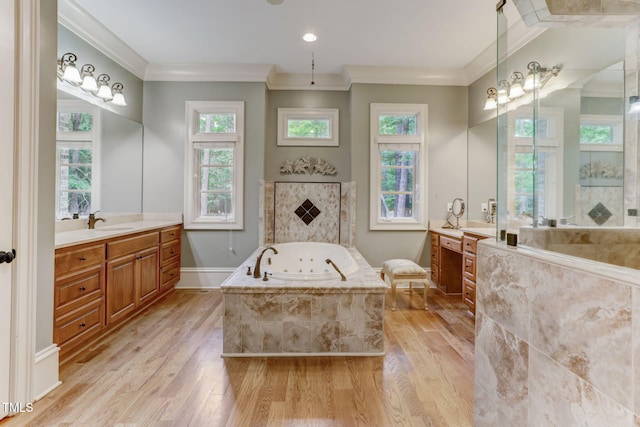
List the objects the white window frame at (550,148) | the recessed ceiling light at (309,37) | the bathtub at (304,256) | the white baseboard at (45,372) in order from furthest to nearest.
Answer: the bathtub at (304,256) → the recessed ceiling light at (309,37) → the white baseboard at (45,372) → the white window frame at (550,148)

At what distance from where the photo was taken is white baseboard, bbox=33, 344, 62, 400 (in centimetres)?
180

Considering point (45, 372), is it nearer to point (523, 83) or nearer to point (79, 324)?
point (79, 324)

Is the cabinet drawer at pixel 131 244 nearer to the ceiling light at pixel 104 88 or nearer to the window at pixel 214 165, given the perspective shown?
the window at pixel 214 165

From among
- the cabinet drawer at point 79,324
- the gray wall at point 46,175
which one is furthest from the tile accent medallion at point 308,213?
the gray wall at point 46,175

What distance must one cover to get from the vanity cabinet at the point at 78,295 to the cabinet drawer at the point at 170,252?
107 centimetres

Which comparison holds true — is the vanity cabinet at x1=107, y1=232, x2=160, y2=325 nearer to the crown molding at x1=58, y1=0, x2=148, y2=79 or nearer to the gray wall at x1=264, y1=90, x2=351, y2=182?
the gray wall at x1=264, y1=90, x2=351, y2=182

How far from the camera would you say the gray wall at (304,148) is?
14.3 feet

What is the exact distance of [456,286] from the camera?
12.8 feet

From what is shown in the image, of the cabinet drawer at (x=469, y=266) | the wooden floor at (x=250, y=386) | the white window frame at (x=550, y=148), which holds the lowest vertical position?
the wooden floor at (x=250, y=386)

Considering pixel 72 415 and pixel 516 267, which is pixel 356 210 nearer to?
pixel 516 267

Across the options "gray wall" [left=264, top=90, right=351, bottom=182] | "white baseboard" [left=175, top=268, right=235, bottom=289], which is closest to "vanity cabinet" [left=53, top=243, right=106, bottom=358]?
"white baseboard" [left=175, top=268, right=235, bottom=289]

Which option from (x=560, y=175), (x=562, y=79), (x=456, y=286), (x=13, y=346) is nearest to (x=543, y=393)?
(x=560, y=175)

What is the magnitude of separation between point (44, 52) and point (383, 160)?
139 inches

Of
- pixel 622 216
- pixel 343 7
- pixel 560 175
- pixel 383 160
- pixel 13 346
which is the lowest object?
pixel 13 346
